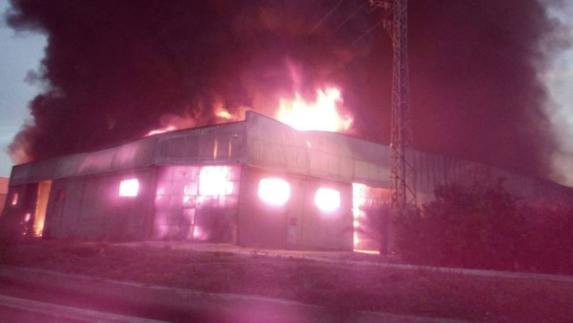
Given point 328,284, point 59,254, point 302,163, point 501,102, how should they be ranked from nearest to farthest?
point 328,284
point 59,254
point 302,163
point 501,102

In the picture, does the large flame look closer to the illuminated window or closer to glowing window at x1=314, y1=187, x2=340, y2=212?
glowing window at x1=314, y1=187, x2=340, y2=212

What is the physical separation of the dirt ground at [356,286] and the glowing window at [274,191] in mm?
10451

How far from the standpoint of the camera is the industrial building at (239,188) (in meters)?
20.7

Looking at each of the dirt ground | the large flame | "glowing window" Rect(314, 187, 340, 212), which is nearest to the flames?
the large flame

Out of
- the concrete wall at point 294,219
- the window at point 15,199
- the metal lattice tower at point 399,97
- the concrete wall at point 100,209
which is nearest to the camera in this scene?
the concrete wall at point 294,219

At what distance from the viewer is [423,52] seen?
46500mm

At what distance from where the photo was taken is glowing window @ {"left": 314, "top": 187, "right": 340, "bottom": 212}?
24016mm

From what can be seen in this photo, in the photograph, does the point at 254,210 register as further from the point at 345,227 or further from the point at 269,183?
the point at 345,227

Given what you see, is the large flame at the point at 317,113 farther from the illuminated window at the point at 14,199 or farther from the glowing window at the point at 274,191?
the illuminated window at the point at 14,199

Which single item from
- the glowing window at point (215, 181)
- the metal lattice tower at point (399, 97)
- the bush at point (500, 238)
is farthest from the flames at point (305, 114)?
the bush at point (500, 238)

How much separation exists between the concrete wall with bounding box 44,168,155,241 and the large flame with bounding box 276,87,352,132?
13.9m

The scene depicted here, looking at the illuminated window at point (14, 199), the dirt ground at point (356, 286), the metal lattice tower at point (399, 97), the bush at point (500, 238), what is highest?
the metal lattice tower at point (399, 97)

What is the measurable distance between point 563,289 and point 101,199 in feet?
79.3

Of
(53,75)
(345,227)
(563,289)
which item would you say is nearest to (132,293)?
(563,289)
